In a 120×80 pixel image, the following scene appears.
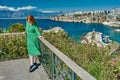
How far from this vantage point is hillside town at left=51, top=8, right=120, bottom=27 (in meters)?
154

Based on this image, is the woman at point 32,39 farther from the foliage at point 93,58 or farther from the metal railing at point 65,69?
the foliage at point 93,58

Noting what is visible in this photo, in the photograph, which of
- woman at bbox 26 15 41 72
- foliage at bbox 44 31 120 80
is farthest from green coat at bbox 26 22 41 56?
foliage at bbox 44 31 120 80

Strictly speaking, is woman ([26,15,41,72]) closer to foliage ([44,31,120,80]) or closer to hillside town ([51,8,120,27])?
foliage ([44,31,120,80])

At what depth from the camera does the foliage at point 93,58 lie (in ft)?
20.6

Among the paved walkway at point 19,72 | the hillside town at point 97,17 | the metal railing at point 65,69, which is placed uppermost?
the metal railing at point 65,69

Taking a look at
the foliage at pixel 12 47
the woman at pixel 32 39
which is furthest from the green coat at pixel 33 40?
the foliage at pixel 12 47

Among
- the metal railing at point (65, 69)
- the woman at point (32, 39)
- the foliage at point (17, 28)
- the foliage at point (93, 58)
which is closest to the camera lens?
the metal railing at point (65, 69)

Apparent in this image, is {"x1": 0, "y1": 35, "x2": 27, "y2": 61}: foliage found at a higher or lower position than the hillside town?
higher

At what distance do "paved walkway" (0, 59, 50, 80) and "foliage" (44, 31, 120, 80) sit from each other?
3.42 ft

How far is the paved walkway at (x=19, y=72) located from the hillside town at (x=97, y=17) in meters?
137

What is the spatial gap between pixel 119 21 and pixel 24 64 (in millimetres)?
145706

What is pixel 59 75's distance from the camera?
602 cm

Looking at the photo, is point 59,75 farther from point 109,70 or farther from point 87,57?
point 87,57

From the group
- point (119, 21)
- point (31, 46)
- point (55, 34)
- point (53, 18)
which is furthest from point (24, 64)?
point (53, 18)
